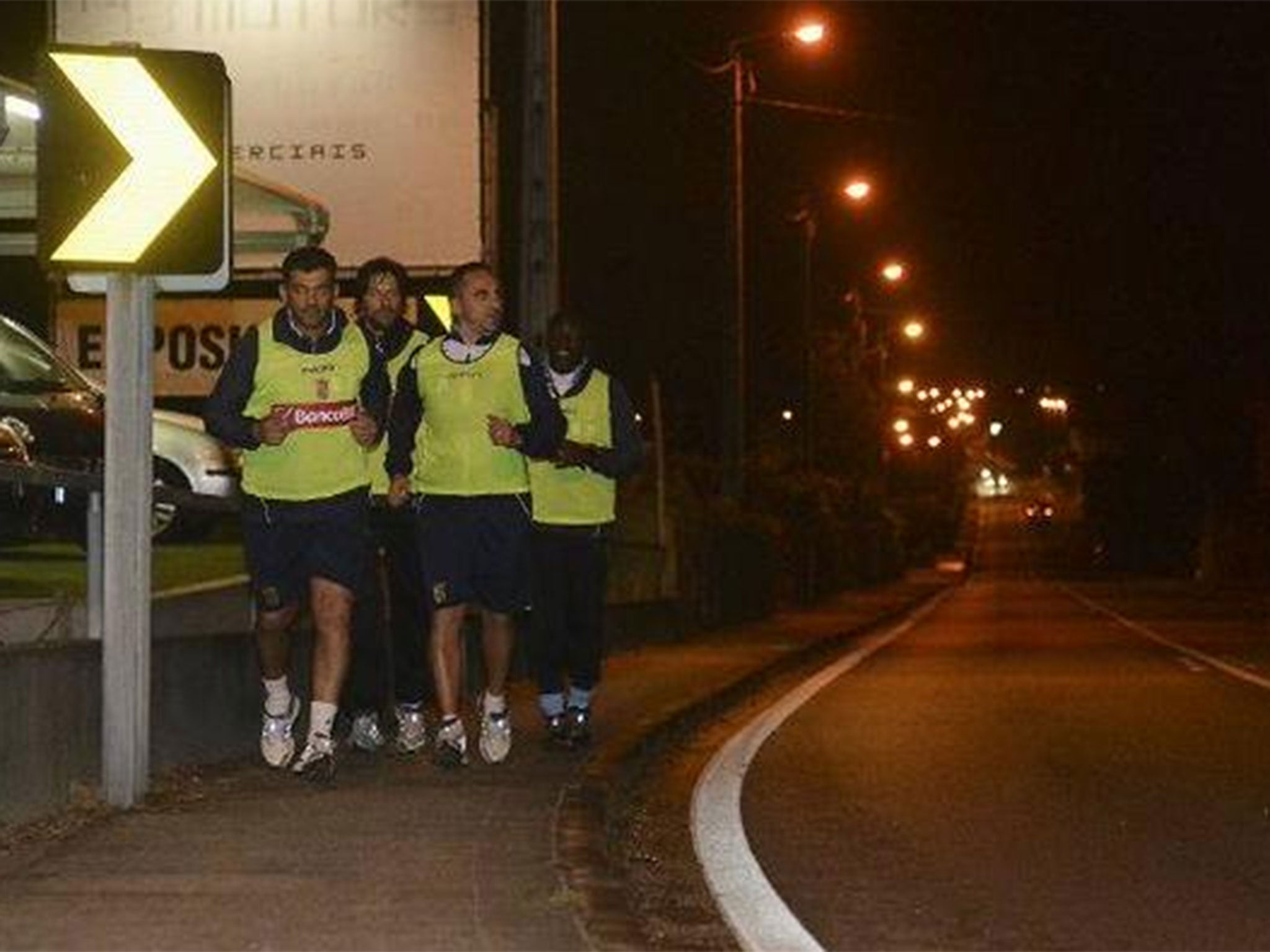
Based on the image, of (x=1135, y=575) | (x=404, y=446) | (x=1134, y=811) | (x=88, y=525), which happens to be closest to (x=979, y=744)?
(x=1134, y=811)

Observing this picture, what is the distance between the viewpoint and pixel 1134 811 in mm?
10562

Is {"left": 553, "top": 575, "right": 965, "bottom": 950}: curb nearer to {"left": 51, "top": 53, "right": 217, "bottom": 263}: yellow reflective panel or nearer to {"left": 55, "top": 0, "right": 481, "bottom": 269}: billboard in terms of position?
{"left": 51, "top": 53, "right": 217, "bottom": 263}: yellow reflective panel

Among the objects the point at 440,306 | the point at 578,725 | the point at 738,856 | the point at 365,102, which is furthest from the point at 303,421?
the point at 365,102

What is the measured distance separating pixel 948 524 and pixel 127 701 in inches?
4452

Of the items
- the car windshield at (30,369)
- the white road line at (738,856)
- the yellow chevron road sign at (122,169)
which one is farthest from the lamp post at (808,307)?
the yellow chevron road sign at (122,169)

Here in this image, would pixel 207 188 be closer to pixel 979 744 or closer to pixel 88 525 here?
pixel 88 525

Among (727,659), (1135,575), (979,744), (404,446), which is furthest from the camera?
(1135,575)

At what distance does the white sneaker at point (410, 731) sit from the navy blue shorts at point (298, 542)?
4.29ft

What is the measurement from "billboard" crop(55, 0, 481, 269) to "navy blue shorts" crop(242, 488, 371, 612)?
11.3m

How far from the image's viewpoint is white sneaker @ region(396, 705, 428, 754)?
37.1ft

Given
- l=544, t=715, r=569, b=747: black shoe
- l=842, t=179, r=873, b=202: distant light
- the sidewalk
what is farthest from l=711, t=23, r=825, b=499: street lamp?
the sidewalk

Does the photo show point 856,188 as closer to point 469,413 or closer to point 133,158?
point 469,413

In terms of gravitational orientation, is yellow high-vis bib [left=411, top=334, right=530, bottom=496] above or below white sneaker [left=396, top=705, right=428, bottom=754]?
above

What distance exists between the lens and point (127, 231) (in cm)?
928
